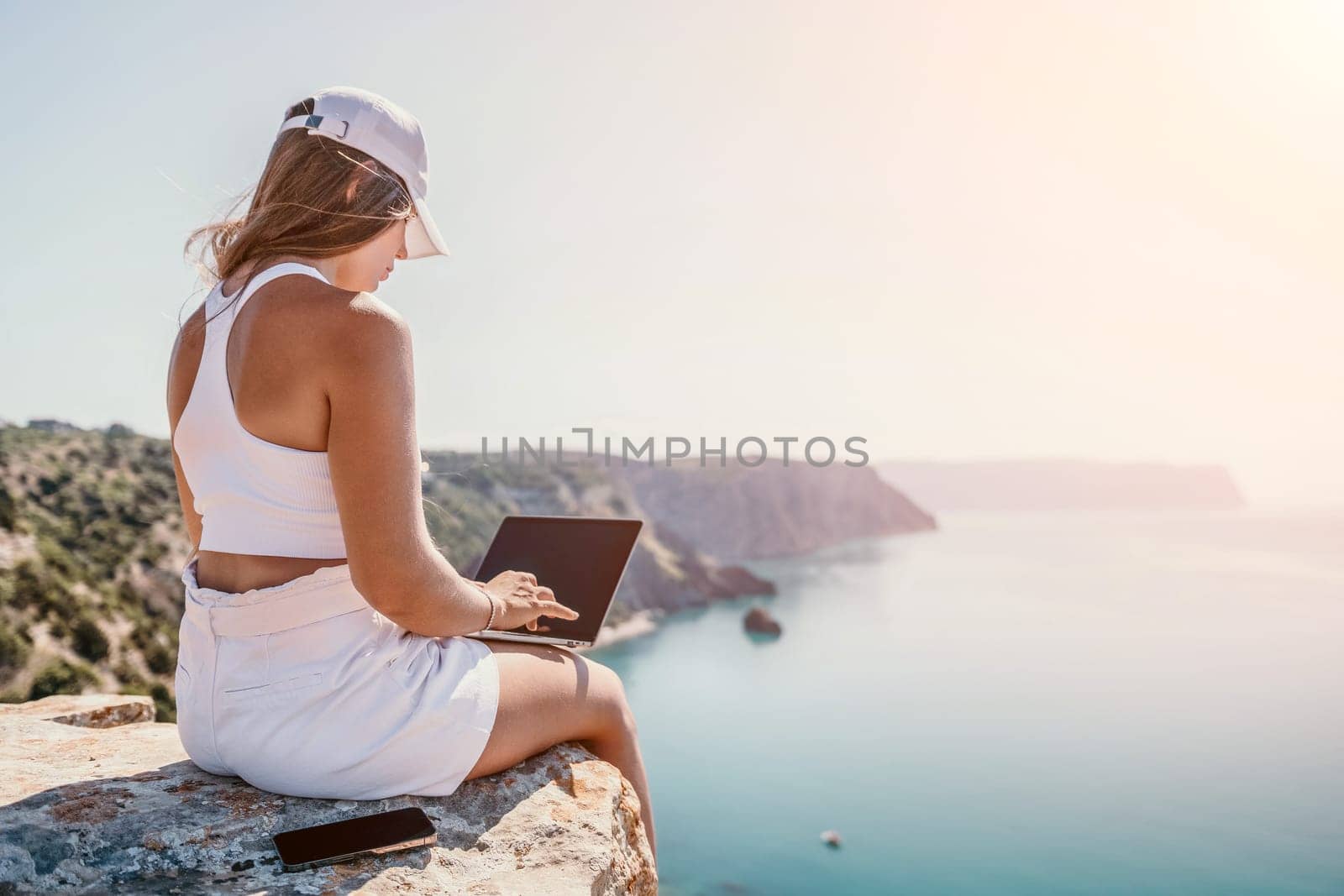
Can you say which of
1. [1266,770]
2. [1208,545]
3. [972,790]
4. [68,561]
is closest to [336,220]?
[68,561]

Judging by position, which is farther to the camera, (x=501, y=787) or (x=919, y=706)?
(x=919, y=706)

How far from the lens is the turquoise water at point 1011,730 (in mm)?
23875

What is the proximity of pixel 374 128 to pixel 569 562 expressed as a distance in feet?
3.27

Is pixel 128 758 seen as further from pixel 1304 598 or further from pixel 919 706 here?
pixel 1304 598

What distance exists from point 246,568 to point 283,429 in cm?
27

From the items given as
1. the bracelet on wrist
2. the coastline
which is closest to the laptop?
the bracelet on wrist

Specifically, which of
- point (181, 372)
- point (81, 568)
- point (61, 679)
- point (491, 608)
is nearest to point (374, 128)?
point (181, 372)

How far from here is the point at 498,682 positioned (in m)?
1.50

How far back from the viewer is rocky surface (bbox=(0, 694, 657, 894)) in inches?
48.8

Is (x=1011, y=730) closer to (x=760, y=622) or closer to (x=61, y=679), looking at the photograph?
(x=760, y=622)

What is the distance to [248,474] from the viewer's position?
130 cm

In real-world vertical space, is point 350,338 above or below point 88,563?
above

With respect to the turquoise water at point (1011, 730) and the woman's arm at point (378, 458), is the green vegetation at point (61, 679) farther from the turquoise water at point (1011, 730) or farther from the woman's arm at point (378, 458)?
the turquoise water at point (1011, 730)

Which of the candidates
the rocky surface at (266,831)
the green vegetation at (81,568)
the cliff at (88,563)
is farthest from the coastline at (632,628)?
the rocky surface at (266,831)
